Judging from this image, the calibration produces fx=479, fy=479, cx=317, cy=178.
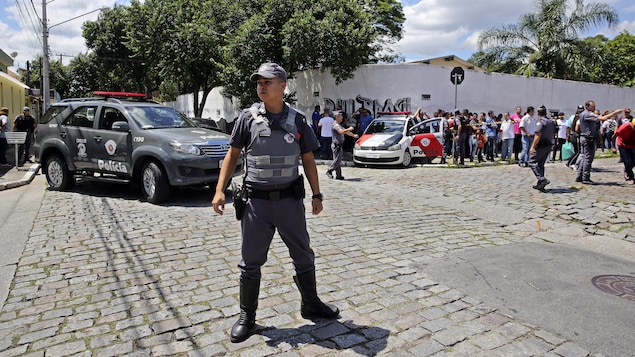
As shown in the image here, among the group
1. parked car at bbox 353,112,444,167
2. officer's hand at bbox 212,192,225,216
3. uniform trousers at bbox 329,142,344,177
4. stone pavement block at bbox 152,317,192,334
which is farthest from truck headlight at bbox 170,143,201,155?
parked car at bbox 353,112,444,167

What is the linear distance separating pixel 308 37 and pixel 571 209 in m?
11.7

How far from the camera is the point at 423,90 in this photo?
19031mm

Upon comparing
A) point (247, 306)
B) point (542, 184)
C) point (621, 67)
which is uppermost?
point (621, 67)

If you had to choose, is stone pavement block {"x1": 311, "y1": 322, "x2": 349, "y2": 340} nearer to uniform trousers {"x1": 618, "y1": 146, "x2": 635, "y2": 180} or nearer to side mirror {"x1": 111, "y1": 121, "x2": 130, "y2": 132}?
side mirror {"x1": 111, "y1": 121, "x2": 130, "y2": 132}

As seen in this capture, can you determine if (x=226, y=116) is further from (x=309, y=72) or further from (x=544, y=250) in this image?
(x=544, y=250)

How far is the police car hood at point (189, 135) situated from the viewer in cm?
823

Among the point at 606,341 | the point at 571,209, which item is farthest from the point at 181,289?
the point at 571,209

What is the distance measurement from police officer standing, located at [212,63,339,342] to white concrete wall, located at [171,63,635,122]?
16.3m

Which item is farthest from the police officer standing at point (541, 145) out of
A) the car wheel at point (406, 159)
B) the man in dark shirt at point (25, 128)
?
the man in dark shirt at point (25, 128)

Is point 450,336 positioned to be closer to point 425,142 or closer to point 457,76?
point 425,142

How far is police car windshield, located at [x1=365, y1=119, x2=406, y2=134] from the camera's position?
1512cm

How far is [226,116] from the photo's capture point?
30.1 metres

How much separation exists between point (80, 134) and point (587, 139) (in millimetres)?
10255

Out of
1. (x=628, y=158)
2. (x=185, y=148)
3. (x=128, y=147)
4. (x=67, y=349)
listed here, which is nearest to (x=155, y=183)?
(x=185, y=148)
